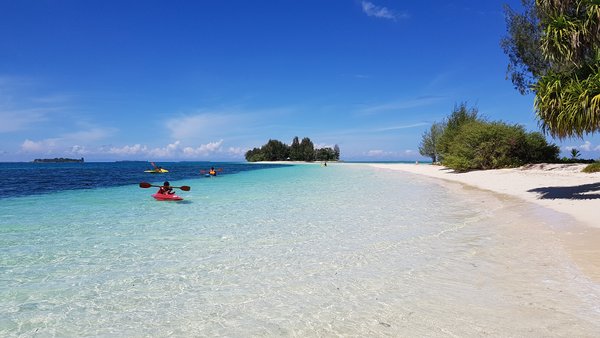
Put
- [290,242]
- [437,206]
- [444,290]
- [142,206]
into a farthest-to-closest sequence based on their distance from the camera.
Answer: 1. [142,206]
2. [437,206]
3. [290,242]
4. [444,290]

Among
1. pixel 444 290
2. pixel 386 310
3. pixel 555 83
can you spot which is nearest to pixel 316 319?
pixel 386 310

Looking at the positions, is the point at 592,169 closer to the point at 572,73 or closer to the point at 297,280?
the point at 572,73

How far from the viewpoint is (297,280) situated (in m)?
6.96

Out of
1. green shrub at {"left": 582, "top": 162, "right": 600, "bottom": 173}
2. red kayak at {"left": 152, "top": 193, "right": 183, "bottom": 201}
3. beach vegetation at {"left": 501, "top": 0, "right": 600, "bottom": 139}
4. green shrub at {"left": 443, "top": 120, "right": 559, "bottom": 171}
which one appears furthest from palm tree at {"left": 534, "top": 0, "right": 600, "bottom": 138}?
green shrub at {"left": 443, "top": 120, "right": 559, "bottom": 171}

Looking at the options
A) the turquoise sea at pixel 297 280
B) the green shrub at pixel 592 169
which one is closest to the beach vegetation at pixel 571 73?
the turquoise sea at pixel 297 280

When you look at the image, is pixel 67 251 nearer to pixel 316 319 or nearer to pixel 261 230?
pixel 261 230

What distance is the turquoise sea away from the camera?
4.95 metres

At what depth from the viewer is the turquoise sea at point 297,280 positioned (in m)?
4.95

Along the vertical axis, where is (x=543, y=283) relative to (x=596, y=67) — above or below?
below

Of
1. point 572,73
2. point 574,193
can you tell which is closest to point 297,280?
point 572,73

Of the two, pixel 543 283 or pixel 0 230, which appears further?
pixel 0 230

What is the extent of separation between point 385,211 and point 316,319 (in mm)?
11158

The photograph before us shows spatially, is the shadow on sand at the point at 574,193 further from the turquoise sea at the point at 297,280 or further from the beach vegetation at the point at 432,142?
the beach vegetation at the point at 432,142

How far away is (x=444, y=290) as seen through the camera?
6133 millimetres
